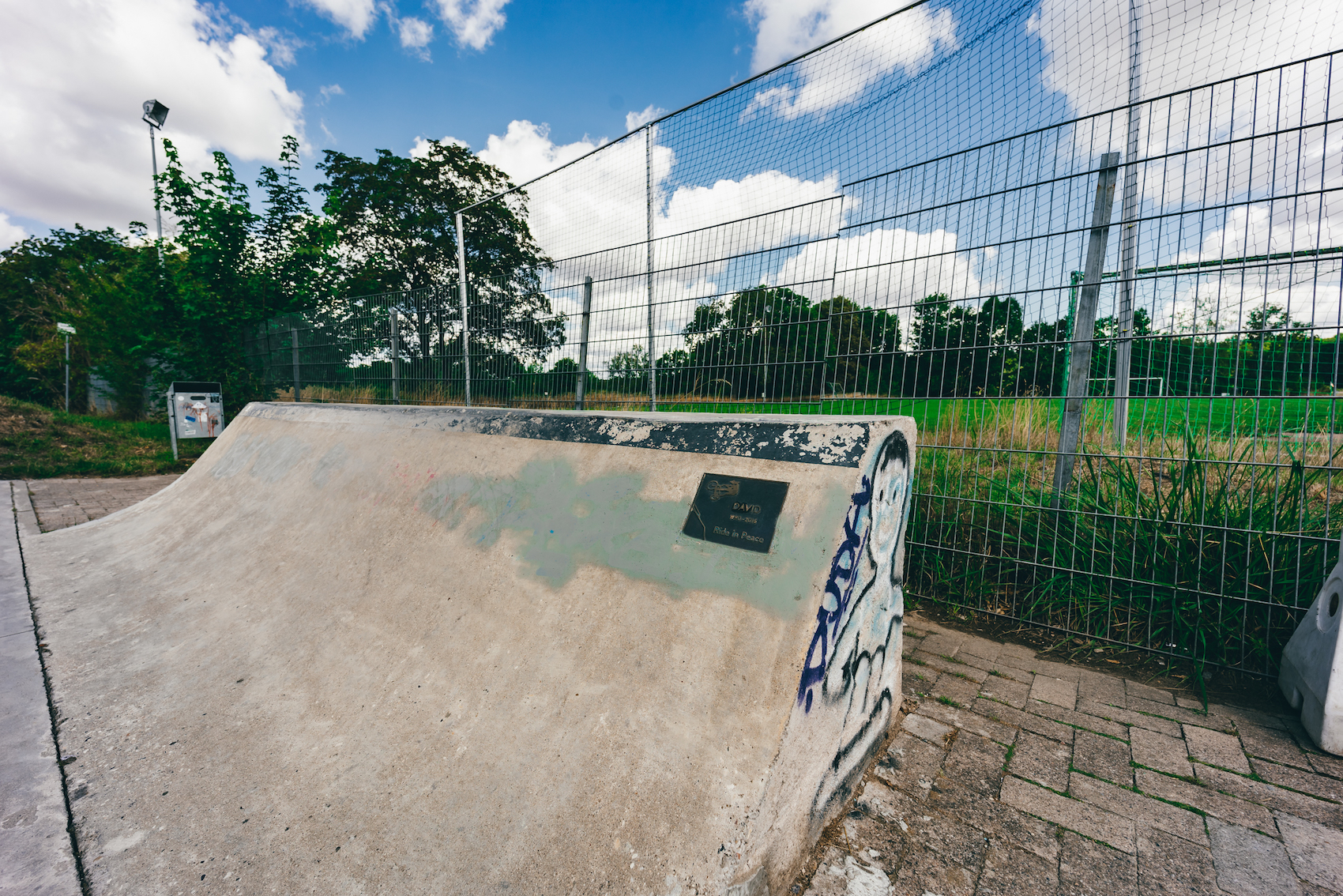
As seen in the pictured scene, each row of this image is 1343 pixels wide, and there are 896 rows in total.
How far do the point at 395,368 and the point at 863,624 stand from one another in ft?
19.3

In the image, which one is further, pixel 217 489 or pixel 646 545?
pixel 217 489

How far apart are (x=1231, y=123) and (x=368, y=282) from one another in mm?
19059

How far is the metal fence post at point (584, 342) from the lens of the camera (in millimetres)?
4301

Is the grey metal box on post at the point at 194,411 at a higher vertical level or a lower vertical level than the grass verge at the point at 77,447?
higher

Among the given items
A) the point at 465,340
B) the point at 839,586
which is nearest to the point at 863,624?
the point at 839,586

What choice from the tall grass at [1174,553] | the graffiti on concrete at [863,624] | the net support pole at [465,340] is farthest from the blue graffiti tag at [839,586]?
the net support pole at [465,340]

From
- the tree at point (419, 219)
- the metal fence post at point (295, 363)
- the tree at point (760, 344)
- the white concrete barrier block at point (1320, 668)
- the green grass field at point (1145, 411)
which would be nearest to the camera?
the white concrete barrier block at point (1320, 668)

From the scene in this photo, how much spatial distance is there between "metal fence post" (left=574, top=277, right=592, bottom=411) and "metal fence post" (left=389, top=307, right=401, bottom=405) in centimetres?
271

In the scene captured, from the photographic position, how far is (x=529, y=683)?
169 cm

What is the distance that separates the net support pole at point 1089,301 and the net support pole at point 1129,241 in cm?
8

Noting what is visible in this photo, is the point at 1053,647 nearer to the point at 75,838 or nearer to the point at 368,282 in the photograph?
the point at 75,838

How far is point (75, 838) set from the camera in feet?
4.59

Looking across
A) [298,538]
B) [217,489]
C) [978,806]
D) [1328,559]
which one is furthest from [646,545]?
[217,489]

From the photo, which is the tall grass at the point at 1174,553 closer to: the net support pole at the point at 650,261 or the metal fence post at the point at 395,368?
the net support pole at the point at 650,261
